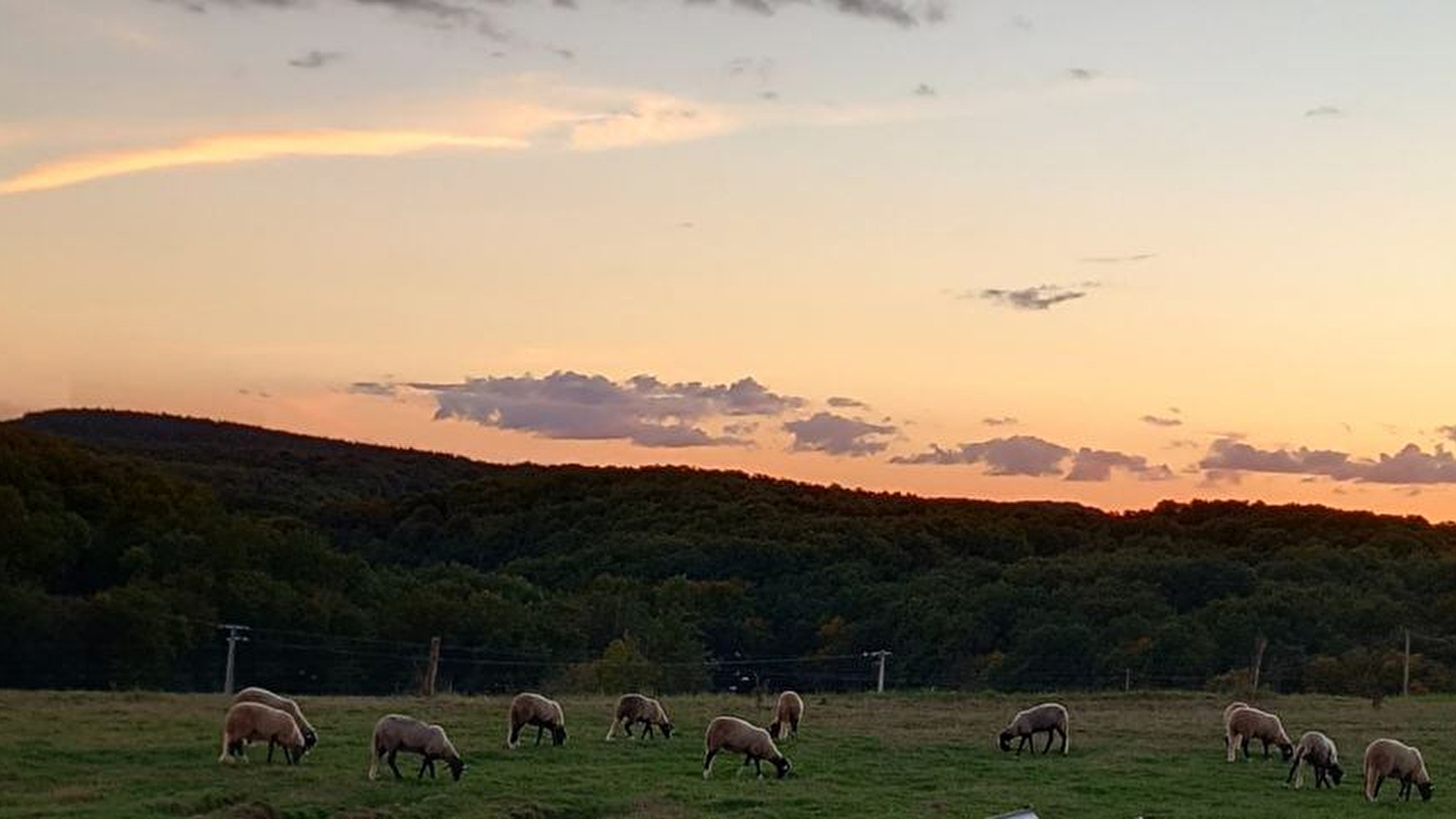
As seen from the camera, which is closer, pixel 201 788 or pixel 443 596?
pixel 201 788

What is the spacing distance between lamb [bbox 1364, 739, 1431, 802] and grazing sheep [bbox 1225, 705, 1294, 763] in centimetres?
350

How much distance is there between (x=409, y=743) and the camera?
26234mm

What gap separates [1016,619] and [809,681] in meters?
14.9

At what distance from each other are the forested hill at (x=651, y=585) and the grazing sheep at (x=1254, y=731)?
28021 mm

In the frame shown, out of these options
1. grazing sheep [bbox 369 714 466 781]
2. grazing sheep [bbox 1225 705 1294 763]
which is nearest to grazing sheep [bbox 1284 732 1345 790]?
grazing sheep [bbox 1225 705 1294 763]

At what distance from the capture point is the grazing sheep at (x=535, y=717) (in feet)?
100

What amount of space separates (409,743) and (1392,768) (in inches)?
614

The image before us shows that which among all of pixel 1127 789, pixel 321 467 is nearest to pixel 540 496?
pixel 321 467

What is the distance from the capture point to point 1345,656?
234ft

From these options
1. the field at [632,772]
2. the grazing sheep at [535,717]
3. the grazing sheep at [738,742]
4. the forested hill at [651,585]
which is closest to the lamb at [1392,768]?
the field at [632,772]

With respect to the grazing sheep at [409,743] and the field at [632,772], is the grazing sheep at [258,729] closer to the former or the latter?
the field at [632,772]

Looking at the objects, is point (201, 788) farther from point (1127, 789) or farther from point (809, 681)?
point (809, 681)

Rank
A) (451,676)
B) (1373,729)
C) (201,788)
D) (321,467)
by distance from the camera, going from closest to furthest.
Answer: (201,788), (1373,729), (451,676), (321,467)

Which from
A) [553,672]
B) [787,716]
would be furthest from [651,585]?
[787,716]
